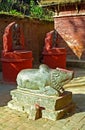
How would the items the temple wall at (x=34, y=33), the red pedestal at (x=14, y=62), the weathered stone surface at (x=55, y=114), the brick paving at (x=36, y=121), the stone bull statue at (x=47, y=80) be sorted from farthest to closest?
the temple wall at (x=34, y=33) < the red pedestal at (x=14, y=62) < the stone bull statue at (x=47, y=80) < the weathered stone surface at (x=55, y=114) < the brick paving at (x=36, y=121)

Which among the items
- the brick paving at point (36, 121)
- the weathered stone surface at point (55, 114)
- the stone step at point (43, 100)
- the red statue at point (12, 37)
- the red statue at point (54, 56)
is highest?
the red statue at point (12, 37)

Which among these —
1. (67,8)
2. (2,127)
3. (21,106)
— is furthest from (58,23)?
(2,127)

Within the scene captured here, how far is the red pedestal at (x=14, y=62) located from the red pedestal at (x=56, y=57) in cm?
205

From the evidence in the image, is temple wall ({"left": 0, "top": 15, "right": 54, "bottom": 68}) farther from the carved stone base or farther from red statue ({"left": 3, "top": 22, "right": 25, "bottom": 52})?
the carved stone base

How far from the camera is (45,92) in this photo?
188 inches

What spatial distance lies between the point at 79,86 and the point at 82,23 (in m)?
4.42

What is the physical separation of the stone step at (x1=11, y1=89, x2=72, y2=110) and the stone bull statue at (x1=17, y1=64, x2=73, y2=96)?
9 centimetres

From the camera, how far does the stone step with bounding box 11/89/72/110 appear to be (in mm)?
4629

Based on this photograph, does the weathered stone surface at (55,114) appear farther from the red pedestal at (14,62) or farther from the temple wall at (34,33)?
the temple wall at (34,33)

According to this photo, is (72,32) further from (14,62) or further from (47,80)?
(47,80)

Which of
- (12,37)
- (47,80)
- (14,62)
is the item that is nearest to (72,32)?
(12,37)

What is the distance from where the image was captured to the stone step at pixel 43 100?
4.63 meters

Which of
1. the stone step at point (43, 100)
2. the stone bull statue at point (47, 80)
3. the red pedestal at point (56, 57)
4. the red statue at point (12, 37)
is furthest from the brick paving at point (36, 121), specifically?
the red pedestal at point (56, 57)

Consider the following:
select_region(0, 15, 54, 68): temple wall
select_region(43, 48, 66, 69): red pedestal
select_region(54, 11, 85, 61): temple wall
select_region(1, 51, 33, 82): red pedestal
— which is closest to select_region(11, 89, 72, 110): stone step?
select_region(1, 51, 33, 82): red pedestal
